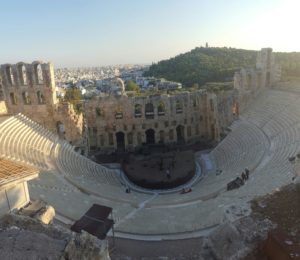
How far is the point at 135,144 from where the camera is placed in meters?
30.0

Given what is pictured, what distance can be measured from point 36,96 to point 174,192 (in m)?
14.1

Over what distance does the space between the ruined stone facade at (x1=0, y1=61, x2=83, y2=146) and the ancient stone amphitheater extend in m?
4.39

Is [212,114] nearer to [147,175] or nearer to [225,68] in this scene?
[147,175]

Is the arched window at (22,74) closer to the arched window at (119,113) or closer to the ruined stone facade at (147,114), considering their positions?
the ruined stone facade at (147,114)

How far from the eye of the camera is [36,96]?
2538cm

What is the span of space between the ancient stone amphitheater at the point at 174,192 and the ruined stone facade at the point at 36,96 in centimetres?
439

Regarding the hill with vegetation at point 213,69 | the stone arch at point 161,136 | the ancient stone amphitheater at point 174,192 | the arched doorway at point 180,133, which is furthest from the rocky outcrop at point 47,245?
the hill with vegetation at point 213,69

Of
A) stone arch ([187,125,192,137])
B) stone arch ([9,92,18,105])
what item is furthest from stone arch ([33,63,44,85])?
stone arch ([187,125,192,137])

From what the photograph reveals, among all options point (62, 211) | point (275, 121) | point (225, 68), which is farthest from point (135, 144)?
point (225, 68)

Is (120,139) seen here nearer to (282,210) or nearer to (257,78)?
(257,78)

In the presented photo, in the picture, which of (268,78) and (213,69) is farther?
(213,69)

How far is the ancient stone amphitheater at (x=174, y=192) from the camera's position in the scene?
12.6 meters

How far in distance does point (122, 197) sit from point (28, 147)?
20.8 ft

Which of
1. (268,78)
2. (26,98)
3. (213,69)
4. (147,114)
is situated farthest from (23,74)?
(213,69)
